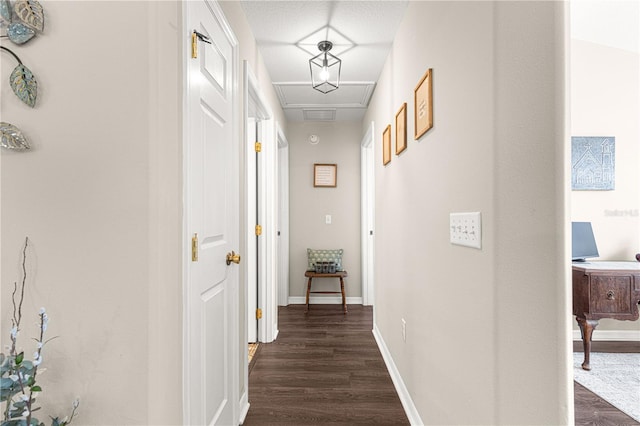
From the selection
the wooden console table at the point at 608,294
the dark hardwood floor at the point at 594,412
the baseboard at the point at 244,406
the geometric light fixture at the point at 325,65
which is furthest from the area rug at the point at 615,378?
the geometric light fixture at the point at 325,65

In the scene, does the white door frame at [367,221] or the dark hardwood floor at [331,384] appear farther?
the white door frame at [367,221]

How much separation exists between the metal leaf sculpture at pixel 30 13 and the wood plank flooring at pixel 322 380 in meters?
1.96

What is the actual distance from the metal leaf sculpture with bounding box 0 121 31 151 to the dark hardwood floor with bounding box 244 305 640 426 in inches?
65.4

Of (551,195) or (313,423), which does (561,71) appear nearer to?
(551,195)

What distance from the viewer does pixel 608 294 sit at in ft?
7.38

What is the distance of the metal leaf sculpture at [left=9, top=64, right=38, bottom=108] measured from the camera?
37.9 inches

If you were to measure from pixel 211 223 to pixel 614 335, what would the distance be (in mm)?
3481

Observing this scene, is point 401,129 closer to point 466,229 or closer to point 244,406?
point 466,229

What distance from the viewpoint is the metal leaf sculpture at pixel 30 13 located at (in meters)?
0.96

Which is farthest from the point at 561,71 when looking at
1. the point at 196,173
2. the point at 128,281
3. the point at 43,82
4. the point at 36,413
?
the point at 36,413

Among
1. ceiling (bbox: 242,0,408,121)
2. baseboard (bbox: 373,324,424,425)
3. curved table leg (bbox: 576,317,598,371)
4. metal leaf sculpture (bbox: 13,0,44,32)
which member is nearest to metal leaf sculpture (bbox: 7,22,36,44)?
metal leaf sculpture (bbox: 13,0,44,32)

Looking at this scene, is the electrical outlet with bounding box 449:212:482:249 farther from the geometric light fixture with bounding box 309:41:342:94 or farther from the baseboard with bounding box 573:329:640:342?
the baseboard with bounding box 573:329:640:342

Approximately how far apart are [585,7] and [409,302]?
7.36 feet

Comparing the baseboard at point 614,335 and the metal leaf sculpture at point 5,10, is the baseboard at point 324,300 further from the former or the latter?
the metal leaf sculpture at point 5,10
